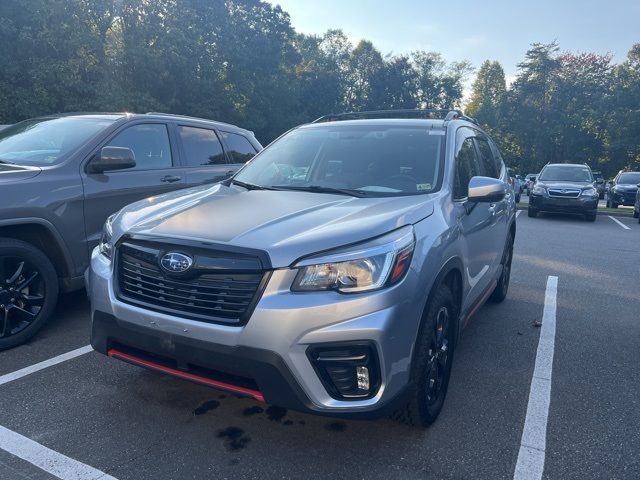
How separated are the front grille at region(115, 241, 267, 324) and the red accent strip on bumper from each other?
30 cm

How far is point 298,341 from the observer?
240 centimetres

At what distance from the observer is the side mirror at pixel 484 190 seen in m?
3.55

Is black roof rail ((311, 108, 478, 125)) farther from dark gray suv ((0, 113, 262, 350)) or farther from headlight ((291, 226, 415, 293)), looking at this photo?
headlight ((291, 226, 415, 293))

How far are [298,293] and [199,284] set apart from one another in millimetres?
507

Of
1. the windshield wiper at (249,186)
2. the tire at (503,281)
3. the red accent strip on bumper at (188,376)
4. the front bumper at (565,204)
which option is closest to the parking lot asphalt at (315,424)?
the red accent strip on bumper at (188,376)

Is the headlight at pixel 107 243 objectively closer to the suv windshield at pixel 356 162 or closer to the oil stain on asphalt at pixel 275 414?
the suv windshield at pixel 356 162

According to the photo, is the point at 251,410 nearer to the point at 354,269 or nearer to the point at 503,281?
the point at 354,269

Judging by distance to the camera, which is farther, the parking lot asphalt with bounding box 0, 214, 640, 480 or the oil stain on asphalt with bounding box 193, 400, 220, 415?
the oil stain on asphalt with bounding box 193, 400, 220, 415

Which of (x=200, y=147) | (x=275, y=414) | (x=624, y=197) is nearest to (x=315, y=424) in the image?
(x=275, y=414)

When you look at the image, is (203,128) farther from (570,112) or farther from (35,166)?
(570,112)

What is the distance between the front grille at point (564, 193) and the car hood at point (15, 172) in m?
14.7

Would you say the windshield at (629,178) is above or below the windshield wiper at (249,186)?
below

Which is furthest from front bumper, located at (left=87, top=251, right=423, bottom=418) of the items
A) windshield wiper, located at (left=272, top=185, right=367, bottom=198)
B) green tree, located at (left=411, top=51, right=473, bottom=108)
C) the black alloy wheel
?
green tree, located at (left=411, top=51, right=473, bottom=108)

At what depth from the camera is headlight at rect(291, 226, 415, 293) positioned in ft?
8.11
